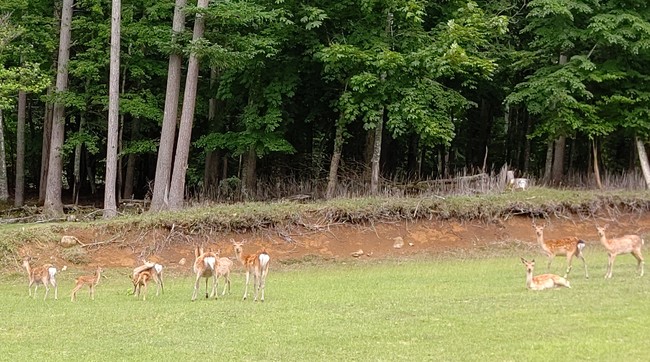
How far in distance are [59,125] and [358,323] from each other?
857 inches

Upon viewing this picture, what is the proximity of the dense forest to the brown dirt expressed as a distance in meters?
3.31

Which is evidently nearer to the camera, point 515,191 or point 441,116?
point 515,191

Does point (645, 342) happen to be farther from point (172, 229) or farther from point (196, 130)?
point (196, 130)

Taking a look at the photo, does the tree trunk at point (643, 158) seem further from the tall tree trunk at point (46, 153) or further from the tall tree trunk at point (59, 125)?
the tall tree trunk at point (46, 153)

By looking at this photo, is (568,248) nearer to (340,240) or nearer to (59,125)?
(340,240)

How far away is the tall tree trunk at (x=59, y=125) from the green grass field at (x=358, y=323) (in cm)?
1262

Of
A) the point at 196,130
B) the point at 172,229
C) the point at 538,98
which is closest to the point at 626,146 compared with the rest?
the point at 538,98

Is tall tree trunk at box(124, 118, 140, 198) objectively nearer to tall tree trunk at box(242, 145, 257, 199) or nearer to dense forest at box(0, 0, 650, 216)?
dense forest at box(0, 0, 650, 216)

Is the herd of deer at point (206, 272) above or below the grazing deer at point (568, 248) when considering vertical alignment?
below

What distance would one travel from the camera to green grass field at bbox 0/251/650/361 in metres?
9.55

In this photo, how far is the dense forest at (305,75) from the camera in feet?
83.5

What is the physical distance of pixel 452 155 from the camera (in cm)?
4259

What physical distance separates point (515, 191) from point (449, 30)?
247 inches

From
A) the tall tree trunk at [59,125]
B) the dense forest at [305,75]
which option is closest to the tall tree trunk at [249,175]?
the dense forest at [305,75]
